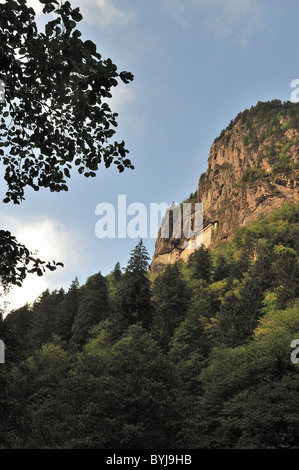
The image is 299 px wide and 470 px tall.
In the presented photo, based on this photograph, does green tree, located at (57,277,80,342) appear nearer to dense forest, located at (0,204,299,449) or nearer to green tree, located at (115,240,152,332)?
dense forest, located at (0,204,299,449)

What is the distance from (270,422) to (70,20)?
59.7 feet

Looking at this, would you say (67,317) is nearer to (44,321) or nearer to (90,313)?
(44,321)

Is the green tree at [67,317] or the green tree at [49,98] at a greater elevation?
the green tree at [49,98]

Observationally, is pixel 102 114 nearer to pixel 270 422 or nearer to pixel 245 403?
pixel 270 422

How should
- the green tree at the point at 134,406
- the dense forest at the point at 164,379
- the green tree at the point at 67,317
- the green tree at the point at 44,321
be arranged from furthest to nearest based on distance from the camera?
the green tree at the point at 67,317 < the green tree at the point at 44,321 < the dense forest at the point at 164,379 < the green tree at the point at 134,406

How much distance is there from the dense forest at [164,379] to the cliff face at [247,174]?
197 ft

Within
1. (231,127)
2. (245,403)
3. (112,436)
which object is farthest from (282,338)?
(231,127)

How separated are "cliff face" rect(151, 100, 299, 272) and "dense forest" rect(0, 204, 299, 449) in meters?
59.9

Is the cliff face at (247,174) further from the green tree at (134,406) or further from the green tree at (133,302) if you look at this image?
the green tree at (134,406)

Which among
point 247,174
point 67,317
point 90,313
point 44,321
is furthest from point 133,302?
point 247,174

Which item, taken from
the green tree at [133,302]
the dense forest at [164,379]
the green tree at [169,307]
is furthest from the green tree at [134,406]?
the green tree at [169,307]

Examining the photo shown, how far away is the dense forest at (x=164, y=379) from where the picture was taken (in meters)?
14.6

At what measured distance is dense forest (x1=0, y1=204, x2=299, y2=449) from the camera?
14633mm

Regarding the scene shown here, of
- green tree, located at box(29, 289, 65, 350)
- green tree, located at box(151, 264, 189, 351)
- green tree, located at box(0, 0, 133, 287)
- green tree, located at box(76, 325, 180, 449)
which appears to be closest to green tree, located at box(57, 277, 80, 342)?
green tree, located at box(29, 289, 65, 350)
